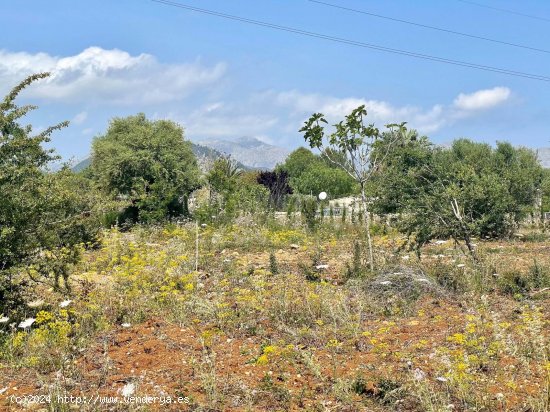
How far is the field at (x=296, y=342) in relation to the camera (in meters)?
4.31

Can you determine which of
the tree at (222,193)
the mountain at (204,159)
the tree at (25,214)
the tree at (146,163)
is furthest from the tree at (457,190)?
the mountain at (204,159)

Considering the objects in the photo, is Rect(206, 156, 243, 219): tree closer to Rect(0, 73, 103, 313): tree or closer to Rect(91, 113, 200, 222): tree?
Rect(91, 113, 200, 222): tree

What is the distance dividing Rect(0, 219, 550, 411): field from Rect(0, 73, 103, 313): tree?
52 centimetres

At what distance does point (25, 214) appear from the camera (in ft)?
22.2

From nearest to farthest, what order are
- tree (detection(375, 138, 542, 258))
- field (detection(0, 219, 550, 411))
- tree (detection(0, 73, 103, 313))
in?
field (detection(0, 219, 550, 411))
tree (detection(0, 73, 103, 313))
tree (detection(375, 138, 542, 258))

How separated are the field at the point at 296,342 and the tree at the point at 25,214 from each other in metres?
0.52

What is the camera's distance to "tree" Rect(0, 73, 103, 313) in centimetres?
671

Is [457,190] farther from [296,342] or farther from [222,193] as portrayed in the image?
[222,193]

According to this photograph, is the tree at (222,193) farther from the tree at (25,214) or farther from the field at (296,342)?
the tree at (25,214)

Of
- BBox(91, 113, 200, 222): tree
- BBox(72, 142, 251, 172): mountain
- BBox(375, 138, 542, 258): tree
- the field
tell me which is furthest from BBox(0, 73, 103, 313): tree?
BBox(91, 113, 200, 222): tree

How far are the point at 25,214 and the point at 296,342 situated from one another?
362 cm

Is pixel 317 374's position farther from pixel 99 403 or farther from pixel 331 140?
pixel 331 140

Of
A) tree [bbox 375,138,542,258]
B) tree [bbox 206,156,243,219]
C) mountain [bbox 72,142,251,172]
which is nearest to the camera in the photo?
tree [bbox 375,138,542,258]

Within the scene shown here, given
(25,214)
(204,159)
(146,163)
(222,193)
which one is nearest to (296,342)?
(25,214)
